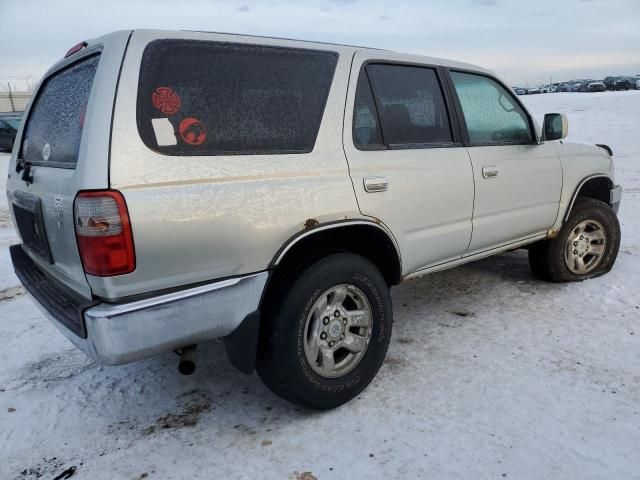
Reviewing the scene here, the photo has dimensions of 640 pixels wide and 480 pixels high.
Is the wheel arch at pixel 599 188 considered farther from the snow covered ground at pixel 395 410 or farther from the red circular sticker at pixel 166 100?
the red circular sticker at pixel 166 100

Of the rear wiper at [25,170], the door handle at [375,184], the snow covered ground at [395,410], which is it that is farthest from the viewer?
the door handle at [375,184]

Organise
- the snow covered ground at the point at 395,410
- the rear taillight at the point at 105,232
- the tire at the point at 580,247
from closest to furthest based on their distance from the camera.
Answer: the rear taillight at the point at 105,232
the snow covered ground at the point at 395,410
the tire at the point at 580,247

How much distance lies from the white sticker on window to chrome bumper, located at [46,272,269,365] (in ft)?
2.05

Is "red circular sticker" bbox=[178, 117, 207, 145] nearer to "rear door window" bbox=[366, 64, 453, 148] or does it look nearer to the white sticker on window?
the white sticker on window

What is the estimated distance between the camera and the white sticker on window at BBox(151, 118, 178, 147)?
2117mm

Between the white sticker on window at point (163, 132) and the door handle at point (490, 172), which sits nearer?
the white sticker on window at point (163, 132)

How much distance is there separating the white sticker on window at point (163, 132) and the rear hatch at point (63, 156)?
0.18 m

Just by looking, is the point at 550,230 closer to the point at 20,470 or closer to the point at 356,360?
the point at 356,360

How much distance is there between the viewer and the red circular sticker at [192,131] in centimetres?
218

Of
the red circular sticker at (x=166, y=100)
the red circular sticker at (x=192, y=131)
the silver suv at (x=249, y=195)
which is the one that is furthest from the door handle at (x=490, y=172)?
the red circular sticker at (x=166, y=100)

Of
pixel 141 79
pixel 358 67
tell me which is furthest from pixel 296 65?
pixel 141 79

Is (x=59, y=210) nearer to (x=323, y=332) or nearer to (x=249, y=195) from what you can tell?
(x=249, y=195)

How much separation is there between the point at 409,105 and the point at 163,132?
161 centimetres

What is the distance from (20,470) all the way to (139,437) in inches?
20.7
